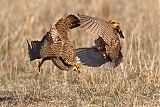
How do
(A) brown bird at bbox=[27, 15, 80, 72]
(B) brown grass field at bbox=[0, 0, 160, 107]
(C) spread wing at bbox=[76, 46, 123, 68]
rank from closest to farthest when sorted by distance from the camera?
(A) brown bird at bbox=[27, 15, 80, 72] → (B) brown grass field at bbox=[0, 0, 160, 107] → (C) spread wing at bbox=[76, 46, 123, 68]

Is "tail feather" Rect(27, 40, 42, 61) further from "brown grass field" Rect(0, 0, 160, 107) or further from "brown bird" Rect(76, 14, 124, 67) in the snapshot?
"brown bird" Rect(76, 14, 124, 67)

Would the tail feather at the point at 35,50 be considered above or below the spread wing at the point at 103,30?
below

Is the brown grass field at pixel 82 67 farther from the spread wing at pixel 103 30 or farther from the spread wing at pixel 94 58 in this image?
the spread wing at pixel 103 30

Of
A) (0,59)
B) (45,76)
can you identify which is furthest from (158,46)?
(0,59)

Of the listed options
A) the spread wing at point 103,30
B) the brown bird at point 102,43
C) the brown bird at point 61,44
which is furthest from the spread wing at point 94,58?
the brown bird at point 61,44

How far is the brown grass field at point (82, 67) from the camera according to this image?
6699mm

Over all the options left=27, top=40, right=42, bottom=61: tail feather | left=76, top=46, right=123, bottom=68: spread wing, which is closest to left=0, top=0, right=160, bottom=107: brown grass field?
left=76, top=46, right=123, bottom=68: spread wing

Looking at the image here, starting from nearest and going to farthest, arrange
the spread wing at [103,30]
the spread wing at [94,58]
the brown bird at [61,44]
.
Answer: the spread wing at [103,30]
the brown bird at [61,44]
the spread wing at [94,58]

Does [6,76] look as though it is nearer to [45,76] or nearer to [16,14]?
[45,76]

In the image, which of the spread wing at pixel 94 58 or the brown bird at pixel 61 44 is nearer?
the brown bird at pixel 61 44

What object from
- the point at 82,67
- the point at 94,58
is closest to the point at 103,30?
the point at 94,58

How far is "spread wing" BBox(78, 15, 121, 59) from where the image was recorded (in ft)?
21.1

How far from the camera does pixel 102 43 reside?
6867 mm

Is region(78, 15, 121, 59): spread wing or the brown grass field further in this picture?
the brown grass field
